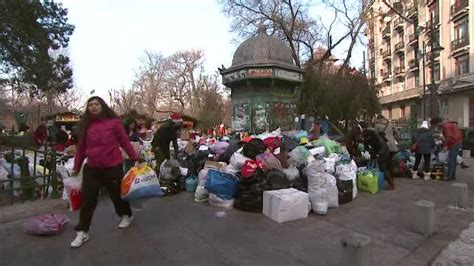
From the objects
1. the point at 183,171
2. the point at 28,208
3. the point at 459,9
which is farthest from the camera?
the point at 459,9

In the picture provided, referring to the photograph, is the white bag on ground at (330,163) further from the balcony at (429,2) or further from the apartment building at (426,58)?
the balcony at (429,2)

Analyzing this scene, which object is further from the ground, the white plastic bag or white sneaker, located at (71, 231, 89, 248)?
the white plastic bag

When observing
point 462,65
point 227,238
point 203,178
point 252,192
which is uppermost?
point 462,65

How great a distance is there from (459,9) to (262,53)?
103 ft

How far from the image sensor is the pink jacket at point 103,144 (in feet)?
16.1

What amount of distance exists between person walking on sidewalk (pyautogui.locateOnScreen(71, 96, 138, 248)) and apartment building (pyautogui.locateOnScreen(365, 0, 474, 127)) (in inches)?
870

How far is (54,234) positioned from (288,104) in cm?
1209

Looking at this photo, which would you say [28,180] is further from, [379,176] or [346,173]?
[379,176]

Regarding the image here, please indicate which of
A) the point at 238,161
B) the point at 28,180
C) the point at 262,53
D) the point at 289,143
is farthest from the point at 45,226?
the point at 262,53

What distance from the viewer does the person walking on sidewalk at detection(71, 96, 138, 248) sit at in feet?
16.1

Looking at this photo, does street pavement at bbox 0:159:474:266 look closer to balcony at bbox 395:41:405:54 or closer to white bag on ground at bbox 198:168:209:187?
white bag on ground at bbox 198:168:209:187

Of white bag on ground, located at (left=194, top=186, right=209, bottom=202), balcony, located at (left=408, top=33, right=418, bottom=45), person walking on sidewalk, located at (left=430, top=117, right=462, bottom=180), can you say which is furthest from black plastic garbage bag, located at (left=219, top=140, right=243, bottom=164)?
balcony, located at (left=408, top=33, right=418, bottom=45)

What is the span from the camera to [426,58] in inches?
1800

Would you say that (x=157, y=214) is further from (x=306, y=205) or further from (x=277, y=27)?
(x=277, y=27)
